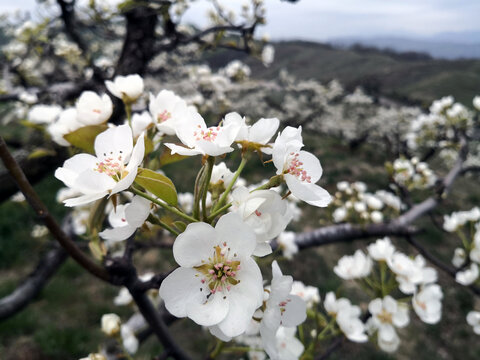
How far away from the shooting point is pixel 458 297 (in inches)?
200

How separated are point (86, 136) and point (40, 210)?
0.26m

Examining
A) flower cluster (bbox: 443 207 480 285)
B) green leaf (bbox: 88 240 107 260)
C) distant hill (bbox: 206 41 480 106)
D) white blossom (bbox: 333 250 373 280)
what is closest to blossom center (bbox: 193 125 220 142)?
green leaf (bbox: 88 240 107 260)

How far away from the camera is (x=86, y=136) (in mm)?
905

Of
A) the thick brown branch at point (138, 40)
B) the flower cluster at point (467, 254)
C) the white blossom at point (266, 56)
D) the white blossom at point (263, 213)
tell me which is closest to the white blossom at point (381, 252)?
the flower cluster at point (467, 254)

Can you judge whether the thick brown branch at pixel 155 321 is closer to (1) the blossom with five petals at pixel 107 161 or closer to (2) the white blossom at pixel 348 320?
(1) the blossom with five petals at pixel 107 161

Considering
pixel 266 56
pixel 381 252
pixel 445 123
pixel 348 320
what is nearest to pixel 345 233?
pixel 381 252

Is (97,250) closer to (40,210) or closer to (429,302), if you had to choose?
(40,210)

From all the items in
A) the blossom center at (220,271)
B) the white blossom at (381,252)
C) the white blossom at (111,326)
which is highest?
the blossom center at (220,271)

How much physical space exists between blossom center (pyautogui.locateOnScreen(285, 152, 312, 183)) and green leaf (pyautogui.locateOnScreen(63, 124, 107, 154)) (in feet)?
1.87

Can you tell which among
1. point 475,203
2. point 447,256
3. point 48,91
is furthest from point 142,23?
point 475,203

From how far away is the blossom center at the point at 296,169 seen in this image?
82 cm

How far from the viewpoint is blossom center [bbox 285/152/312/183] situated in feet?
2.69

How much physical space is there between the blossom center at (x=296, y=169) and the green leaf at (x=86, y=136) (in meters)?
0.57

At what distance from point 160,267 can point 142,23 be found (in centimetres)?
373
